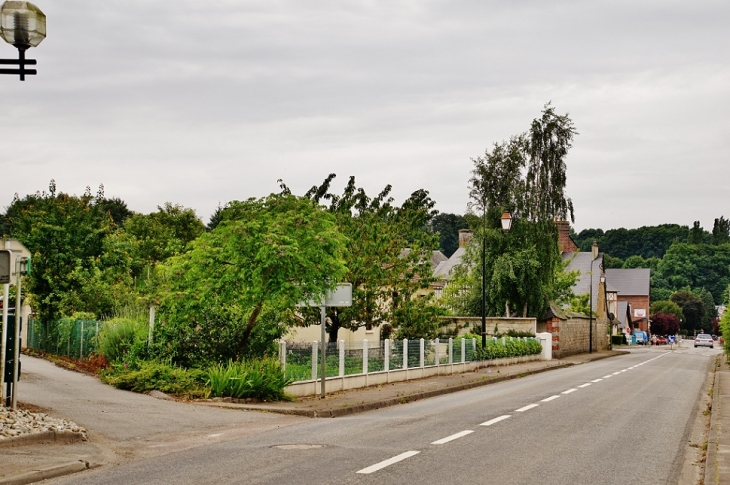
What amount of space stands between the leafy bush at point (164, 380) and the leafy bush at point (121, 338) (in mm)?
1326

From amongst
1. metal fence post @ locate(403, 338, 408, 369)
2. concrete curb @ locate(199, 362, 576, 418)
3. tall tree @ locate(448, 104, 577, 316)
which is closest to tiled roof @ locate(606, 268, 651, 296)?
tall tree @ locate(448, 104, 577, 316)

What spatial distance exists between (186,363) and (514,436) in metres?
9.06

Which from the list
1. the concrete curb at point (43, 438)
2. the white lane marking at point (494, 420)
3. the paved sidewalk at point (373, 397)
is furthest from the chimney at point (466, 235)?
the concrete curb at point (43, 438)

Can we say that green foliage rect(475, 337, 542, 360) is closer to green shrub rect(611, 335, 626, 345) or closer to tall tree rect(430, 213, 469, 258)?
green shrub rect(611, 335, 626, 345)

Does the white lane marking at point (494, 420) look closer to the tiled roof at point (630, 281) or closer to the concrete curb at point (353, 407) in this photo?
the concrete curb at point (353, 407)

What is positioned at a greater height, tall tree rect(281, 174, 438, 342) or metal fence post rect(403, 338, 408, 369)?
tall tree rect(281, 174, 438, 342)

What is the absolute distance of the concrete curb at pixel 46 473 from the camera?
7.79 meters

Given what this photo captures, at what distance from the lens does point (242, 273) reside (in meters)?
16.8

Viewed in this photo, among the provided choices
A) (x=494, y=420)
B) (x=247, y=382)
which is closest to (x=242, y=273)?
(x=247, y=382)

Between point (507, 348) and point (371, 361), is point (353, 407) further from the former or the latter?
point (507, 348)

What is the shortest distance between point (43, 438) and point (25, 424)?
59cm

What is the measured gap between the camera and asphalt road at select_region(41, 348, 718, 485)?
8.59 meters

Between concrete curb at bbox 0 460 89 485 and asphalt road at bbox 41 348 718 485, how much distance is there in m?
0.20

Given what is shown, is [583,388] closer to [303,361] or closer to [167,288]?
[303,361]
